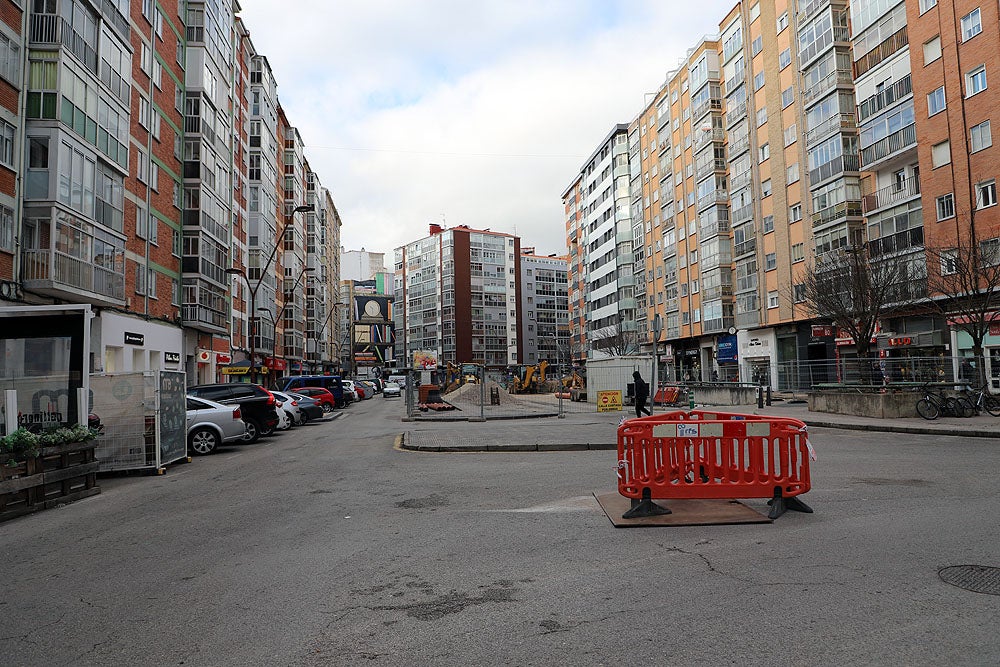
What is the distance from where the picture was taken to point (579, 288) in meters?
99.7

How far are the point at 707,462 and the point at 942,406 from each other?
54.3 feet

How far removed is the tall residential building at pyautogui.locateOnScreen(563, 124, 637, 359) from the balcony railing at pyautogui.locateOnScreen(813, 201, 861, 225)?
32.0m

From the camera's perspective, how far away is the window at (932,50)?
33.5 metres

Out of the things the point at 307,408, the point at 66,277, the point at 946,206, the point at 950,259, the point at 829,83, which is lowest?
the point at 307,408

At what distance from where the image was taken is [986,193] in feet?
101

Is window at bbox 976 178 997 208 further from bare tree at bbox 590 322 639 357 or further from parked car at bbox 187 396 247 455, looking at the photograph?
bare tree at bbox 590 322 639 357

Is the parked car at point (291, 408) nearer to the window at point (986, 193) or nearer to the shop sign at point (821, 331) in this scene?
the shop sign at point (821, 331)

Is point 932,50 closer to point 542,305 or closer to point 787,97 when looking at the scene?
point 787,97

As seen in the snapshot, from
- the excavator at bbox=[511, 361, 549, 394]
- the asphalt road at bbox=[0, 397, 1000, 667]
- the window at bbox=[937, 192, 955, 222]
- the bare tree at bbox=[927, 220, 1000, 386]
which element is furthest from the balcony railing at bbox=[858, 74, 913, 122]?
the asphalt road at bbox=[0, 397, 1000, 667]

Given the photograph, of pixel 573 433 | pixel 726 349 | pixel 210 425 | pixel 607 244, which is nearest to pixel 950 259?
pixel 573 433

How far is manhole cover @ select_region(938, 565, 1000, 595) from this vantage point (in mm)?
4551

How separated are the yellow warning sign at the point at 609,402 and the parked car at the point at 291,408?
11.9 meters

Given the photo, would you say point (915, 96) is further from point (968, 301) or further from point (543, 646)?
point (543, 646)

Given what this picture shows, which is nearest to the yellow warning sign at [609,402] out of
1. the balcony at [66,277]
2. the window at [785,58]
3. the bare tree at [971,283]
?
the bare tree at [971,283]
